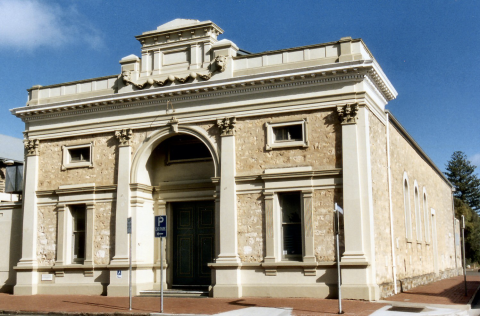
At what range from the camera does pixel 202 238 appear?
23.3 meters

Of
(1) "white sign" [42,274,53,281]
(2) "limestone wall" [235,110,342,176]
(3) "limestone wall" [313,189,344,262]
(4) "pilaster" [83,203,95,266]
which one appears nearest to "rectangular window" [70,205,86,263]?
(4) "pilaster" [83,203,95,266]

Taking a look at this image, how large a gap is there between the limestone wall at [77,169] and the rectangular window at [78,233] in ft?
3.83

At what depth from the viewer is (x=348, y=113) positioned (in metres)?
19.7

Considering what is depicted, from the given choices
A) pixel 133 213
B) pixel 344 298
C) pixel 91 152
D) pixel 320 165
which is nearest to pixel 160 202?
pixel 133 213

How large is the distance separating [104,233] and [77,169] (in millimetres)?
2913

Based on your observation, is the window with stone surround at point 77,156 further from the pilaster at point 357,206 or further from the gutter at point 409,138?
the gutter at point 409,138

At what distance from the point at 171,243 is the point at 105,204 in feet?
9.85

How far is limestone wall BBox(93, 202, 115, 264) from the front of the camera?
22656 mm

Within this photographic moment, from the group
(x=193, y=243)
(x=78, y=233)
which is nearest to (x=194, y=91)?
(x=193, y=243)

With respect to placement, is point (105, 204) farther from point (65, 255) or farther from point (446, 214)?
point (446, 214)

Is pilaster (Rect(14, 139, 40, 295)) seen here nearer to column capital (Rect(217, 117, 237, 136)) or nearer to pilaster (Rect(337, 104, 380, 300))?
column capital (Rect(217, 117, 237, 136))

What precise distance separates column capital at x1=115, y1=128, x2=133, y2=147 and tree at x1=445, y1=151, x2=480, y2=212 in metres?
68.9

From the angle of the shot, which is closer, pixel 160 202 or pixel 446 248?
pixel 160 202

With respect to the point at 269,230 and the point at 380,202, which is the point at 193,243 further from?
the point at 380,202
